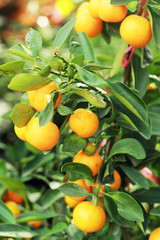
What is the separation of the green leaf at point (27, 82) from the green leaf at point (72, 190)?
0.66 ft

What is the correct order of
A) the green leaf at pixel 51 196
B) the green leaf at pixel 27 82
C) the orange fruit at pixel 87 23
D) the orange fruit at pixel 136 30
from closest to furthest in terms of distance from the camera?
the green leaf at pixel 27 82
the orange fruit at pixel 136 30
the orange fruit at pixel 87 23
the green leaf at pixel 51 196

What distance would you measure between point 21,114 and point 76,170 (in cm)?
15

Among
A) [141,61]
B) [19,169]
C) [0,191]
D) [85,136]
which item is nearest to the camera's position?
[85,136]

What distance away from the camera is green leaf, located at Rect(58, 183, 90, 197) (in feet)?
2.03

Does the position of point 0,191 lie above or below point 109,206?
below

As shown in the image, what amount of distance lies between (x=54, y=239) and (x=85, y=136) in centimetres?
40

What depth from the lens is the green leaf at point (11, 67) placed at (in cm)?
51

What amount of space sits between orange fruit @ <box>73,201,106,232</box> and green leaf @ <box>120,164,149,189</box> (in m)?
0.08

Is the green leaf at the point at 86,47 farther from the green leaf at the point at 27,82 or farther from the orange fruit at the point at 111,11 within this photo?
the green leaf at the point at 27,82

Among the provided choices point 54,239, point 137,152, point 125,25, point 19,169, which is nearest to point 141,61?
point 125,25

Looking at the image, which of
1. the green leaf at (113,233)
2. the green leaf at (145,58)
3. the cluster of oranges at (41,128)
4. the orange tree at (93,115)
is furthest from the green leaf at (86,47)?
the green leaf at (113,233)

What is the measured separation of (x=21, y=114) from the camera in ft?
1.79

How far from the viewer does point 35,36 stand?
58 centimetres

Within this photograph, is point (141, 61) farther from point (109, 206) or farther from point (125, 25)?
point (109, 206)
